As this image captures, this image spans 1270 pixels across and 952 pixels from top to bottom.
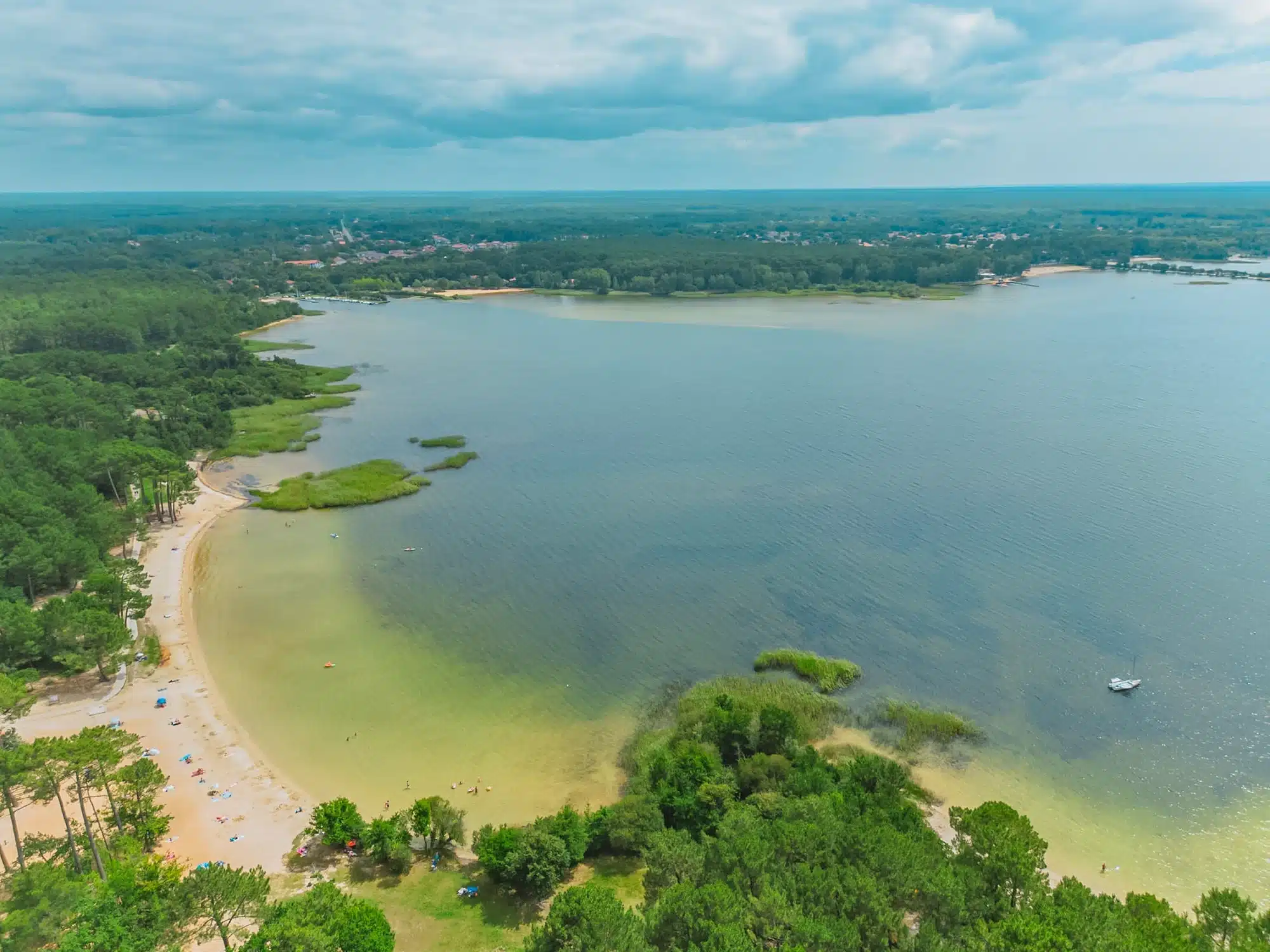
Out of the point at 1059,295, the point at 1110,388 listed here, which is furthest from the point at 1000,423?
the point at 1059,295

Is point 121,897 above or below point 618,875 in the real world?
above

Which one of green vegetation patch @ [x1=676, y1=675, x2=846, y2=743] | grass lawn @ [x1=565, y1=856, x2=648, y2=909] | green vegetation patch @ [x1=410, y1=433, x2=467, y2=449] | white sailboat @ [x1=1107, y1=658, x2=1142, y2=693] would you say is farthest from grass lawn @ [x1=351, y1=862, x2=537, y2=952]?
green vegetation patch @ [x1=410, y1=433, x2=467, y2=449]

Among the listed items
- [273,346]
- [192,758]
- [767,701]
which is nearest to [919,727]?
[767,701]

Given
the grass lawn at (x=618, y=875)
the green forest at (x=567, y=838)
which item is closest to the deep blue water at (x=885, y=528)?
the green forest at (x=567, y=838)

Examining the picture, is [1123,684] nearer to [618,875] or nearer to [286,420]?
[618,875]

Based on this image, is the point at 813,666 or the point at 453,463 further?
the point at 453,463

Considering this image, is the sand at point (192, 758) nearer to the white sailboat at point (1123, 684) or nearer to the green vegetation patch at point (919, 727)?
the green vegetation patch at point (919, 727)
